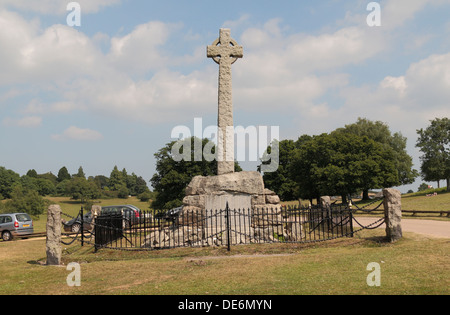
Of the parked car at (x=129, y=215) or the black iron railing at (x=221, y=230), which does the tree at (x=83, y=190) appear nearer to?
the parked car at (x=129, y=215)

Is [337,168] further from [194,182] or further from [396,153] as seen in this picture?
[194,182]

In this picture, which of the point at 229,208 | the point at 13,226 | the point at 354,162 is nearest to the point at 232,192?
the point at 229,208

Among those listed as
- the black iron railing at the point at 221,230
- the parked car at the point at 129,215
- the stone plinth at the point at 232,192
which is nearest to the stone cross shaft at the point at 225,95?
the stone plinth at the point at 232,192

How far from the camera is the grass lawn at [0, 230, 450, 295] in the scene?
716 cm

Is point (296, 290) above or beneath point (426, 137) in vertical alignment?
beneath

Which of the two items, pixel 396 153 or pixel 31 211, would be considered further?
pixel 396 153

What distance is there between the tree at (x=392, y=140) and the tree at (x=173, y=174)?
28740 mm

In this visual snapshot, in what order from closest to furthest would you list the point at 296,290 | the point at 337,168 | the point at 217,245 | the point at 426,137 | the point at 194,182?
the point at 296,290 → the point at 217,245 → the point at 194,182 → the point at 337,168 → the point at 426,137

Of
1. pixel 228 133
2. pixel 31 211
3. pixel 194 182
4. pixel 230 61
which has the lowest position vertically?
pixel 31 211

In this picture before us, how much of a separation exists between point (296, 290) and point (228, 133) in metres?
9.62

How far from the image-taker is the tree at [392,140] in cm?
5434

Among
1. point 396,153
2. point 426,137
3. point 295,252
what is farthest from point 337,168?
point 295,252

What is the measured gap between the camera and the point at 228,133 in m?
15.7
